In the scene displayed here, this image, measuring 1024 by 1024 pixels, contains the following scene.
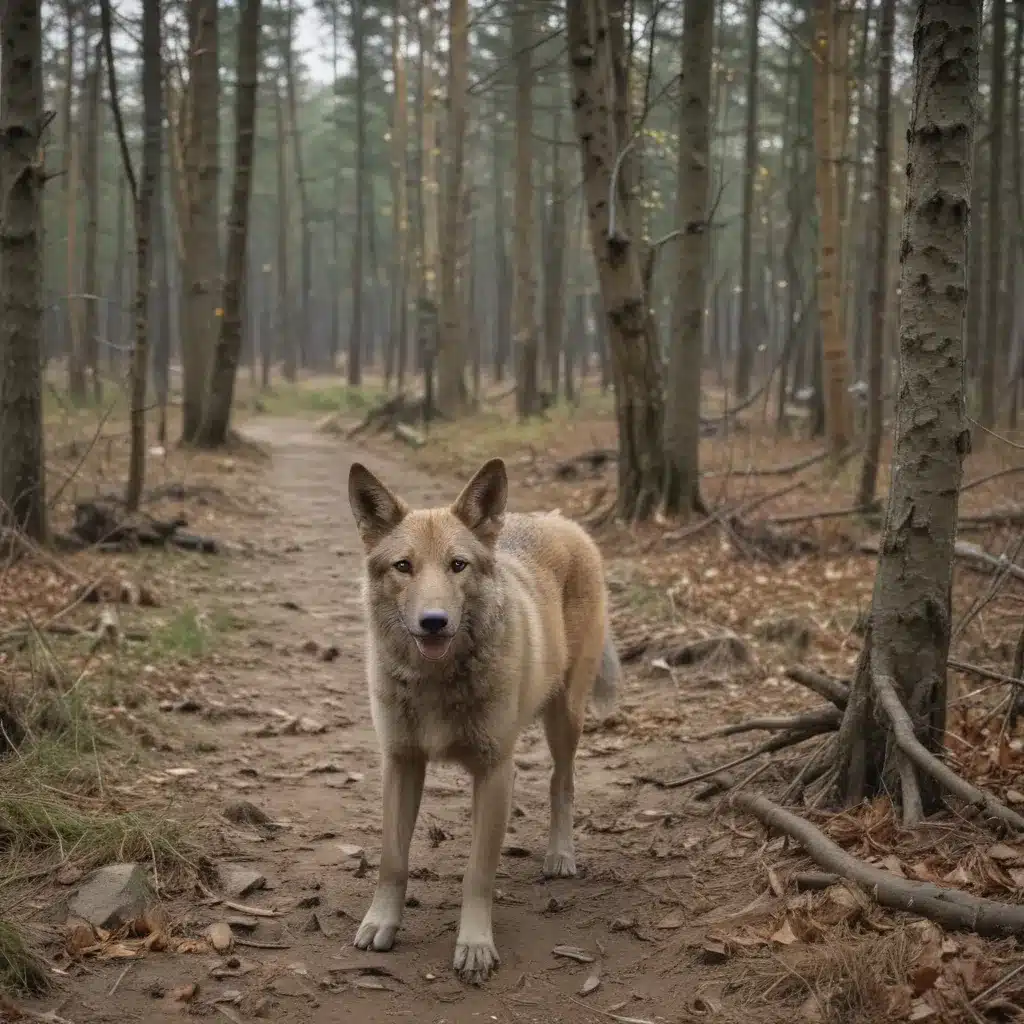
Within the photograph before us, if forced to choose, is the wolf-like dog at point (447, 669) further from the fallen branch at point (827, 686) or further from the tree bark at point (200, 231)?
the tree bark at point (200, 231)

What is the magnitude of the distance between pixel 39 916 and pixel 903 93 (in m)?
34.7

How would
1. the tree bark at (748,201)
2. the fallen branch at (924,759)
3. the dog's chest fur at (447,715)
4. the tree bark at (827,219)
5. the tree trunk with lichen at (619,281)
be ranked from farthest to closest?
1. the tree bark at (748,201)
2. the tree bark at (827,219)
3. the tree trunk with lichen at (619,281)
4. the dog's chest fur at (447,715)
5. the fallen branch at (924,759)

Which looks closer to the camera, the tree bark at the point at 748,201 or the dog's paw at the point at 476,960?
the dog's paw at the point at 476,960

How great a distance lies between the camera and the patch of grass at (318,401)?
36.5 m

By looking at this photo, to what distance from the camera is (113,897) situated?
426 cm

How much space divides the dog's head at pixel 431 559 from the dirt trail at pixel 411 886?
4.11 ft

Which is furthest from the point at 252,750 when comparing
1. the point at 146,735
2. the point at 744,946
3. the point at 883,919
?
the point at 883,919

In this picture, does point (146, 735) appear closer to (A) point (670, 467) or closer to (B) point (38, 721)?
(B) point (38, 721)

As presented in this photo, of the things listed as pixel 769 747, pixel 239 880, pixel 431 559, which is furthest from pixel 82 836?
pixel 769 747

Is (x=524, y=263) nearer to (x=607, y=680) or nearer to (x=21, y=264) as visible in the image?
(x=21, y=264)

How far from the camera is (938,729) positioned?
187 inches

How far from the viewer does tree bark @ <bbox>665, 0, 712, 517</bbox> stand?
1238cm

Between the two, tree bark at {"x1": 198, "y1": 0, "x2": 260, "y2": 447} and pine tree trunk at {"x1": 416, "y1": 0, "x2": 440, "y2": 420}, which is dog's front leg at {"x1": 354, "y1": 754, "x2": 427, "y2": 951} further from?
pine tree trunk at {"x1": 416, "y1": 0, "x2": 440, "y2": 420}

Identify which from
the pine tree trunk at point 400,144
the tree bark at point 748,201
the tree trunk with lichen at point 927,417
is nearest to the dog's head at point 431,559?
the tree trunk with lichen at point 927,417
